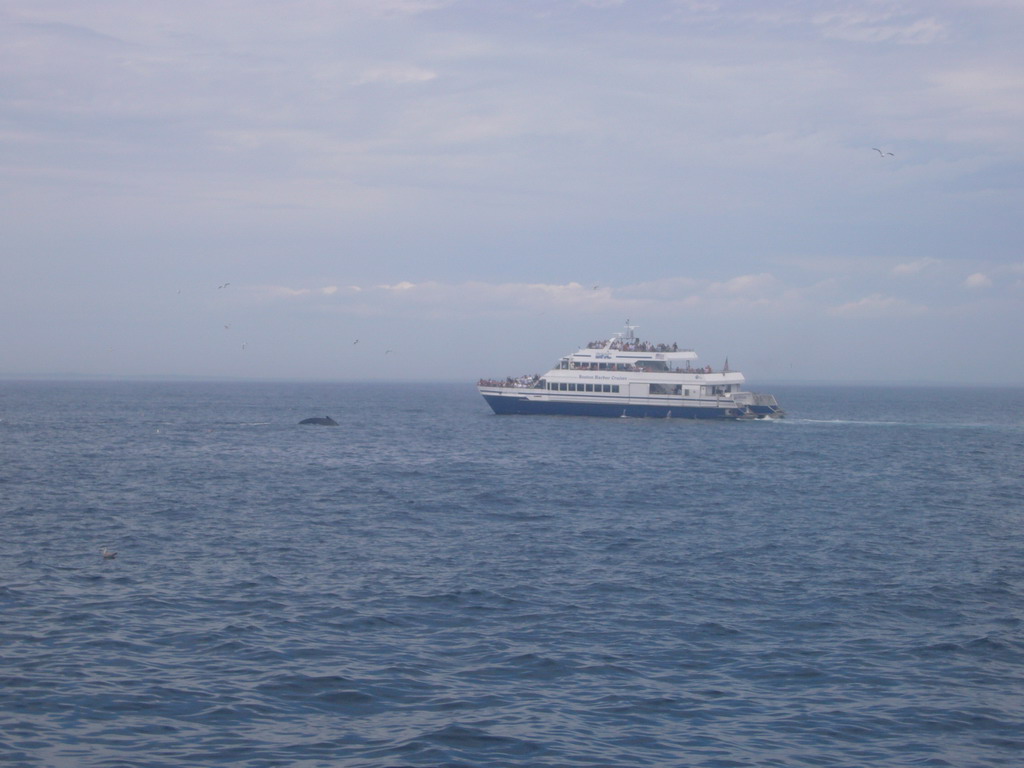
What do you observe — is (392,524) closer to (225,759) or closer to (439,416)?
(225,759)

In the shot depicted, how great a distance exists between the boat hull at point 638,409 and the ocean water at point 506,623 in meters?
55.2

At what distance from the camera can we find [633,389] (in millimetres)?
108500

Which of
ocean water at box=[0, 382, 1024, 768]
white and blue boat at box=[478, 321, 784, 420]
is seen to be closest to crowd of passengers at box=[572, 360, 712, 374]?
white and blue boat at box=[478, 321, 784, 420]

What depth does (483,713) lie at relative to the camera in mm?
18047

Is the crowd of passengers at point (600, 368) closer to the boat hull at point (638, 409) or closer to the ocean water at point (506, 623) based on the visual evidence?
the boat hull at point (638, 409)

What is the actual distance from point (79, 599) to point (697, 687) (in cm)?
1643

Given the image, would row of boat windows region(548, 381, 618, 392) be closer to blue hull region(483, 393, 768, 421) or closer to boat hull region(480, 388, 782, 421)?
boat hull region(480, 388, 782, 421)

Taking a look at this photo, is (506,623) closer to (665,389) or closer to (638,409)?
(638,409)

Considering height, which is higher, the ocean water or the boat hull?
the boat hull

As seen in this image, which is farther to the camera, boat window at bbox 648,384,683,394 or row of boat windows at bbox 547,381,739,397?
boat window at bbox 648,384,683,394

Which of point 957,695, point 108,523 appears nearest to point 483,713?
point 957,695

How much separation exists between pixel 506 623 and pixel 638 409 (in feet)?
281

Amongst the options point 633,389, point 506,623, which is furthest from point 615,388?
point 506,623

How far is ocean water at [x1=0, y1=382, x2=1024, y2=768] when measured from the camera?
55.9ft
